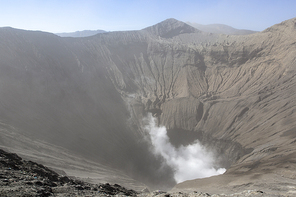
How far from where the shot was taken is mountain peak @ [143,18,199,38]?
45281mm

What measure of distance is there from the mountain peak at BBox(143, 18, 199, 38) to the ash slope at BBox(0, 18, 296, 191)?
30.5 ft

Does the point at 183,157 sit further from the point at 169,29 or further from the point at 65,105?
the point at 169,29

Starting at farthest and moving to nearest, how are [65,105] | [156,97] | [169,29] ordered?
1. [169,29]
2. [156,97]
3. [65,105]

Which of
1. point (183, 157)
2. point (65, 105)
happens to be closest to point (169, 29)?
point (65, 105)

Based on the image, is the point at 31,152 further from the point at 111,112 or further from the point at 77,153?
the point at 111,112

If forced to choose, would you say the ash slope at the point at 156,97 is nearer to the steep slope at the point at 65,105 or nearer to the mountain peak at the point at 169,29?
the steep slope at the point at 65,105

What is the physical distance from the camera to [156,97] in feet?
99.4

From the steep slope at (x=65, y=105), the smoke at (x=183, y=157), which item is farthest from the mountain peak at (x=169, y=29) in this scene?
the smoke at (x=183, y=157)

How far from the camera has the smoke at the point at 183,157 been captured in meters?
22.8

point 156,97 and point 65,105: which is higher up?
point 156,97

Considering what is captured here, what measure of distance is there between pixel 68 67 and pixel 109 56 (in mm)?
7853

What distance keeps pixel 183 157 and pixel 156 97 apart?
995 centimetres

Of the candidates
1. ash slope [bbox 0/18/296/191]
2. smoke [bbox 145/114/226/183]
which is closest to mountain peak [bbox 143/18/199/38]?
ash slope [bbox 0/18/296/191]

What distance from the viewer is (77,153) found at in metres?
20.3
